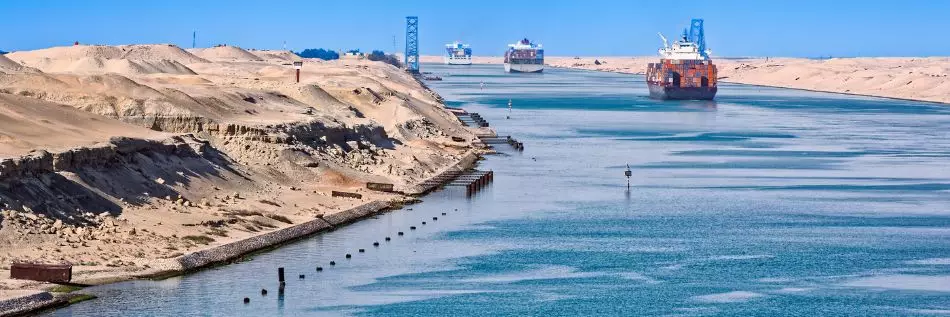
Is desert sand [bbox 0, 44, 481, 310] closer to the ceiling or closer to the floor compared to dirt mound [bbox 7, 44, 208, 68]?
closer to the floor

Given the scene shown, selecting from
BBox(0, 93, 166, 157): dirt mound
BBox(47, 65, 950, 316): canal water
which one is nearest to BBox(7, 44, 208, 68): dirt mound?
BBox(47, 65, 950, 316): canal water

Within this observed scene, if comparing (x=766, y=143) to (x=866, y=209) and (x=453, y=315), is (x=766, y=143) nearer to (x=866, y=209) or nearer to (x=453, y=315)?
(x=866, y=209)

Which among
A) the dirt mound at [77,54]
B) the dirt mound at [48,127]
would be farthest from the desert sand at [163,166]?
the dirt mound at [77,54]

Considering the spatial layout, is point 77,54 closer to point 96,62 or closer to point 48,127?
point 96,62

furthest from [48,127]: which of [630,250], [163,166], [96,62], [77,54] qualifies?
[77,54]

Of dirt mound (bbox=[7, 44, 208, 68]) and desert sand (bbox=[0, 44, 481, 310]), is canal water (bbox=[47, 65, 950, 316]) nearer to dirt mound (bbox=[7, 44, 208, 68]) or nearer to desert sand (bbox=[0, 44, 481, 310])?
desert sand (bbox=[0, 44, 481, 310])

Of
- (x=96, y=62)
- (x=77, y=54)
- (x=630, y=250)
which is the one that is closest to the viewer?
(x=630, y=250)
